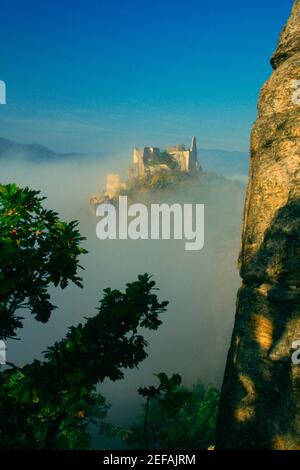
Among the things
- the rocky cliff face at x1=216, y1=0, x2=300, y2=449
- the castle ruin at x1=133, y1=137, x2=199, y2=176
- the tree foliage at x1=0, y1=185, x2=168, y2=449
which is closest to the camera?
the tree foliage at x1=0, y1=185, x2=168, y2=449

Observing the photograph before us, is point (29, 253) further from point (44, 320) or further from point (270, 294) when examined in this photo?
point (270, 294)

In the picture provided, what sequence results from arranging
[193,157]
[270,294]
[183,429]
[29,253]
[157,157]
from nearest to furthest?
[29,253]
[270,294]
[183,429]
[157,157]
[193,157]

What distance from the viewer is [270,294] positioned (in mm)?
10023

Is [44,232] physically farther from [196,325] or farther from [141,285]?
[196,325]

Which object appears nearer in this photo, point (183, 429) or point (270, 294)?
point (270, 294)

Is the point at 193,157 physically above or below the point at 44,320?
above

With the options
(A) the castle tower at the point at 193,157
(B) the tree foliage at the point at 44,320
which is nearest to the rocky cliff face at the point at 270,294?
(B) the tree foliage at the point at 44,320

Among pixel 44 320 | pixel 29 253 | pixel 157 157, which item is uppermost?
pixel 157 157

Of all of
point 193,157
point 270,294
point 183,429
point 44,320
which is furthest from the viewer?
point 193,157

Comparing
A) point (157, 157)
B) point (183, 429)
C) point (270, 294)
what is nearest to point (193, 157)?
point (157, 157)

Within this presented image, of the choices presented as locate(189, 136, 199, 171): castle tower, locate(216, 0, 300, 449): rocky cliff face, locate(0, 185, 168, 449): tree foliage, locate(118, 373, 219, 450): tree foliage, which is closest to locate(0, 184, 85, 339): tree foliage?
locate(0, 185, 168, 449): tree foliage

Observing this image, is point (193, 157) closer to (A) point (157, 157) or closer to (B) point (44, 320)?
(A) point (157, 157)

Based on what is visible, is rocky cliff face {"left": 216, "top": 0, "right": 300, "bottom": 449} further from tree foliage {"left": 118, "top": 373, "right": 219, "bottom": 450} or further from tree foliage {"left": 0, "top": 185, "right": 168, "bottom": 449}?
tree foliage {"left": 118, "top": 373, "right": 219, "bottom": 450}

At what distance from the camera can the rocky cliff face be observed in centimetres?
951
